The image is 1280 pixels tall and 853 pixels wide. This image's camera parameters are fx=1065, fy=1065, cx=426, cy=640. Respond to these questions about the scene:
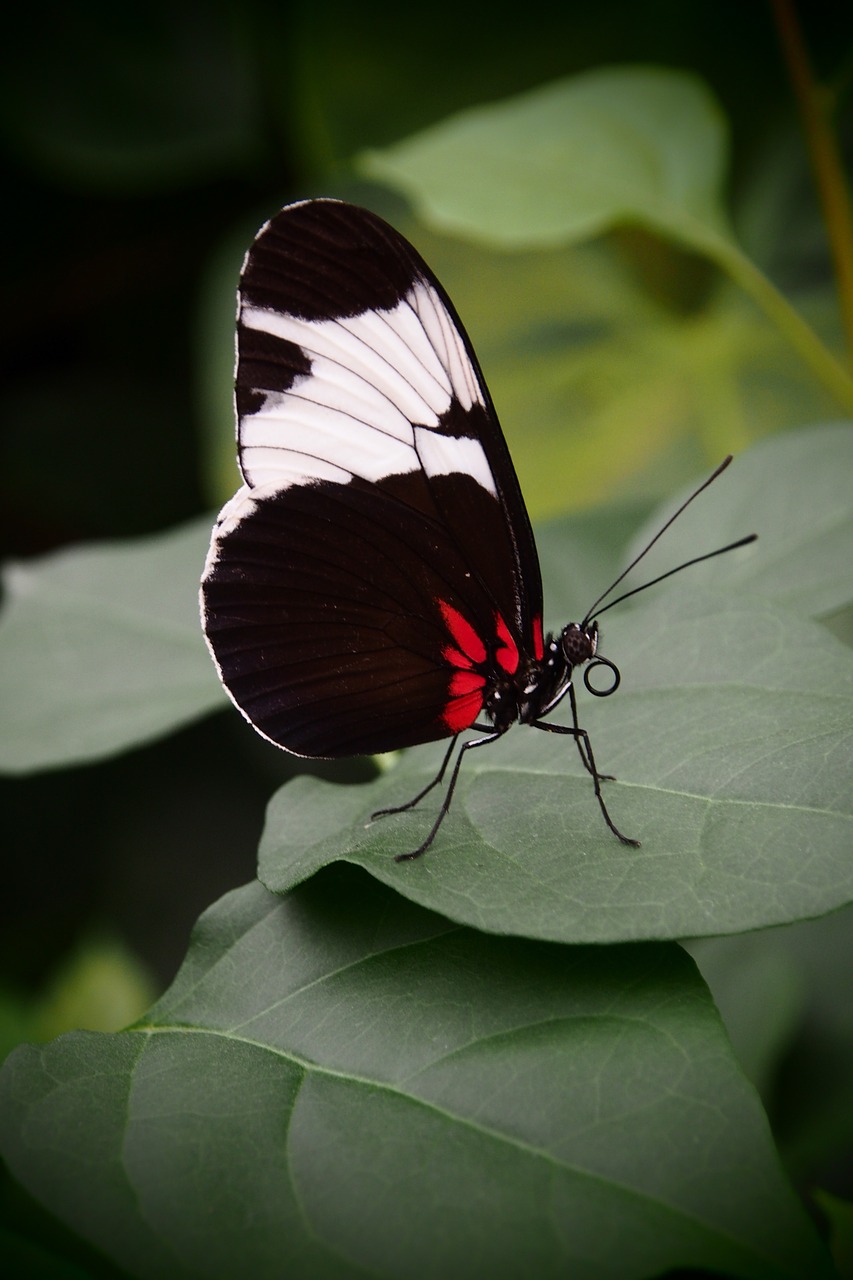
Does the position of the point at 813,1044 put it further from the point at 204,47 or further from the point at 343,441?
the point at 204,47

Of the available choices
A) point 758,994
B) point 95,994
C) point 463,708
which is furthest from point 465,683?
point 95,994

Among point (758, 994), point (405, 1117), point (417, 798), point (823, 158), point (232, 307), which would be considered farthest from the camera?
point (232, 307)

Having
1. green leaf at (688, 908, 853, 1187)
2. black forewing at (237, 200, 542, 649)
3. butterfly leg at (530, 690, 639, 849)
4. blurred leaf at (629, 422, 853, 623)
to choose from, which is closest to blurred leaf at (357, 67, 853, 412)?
blurred leaf at (629, 422, 853, 623)

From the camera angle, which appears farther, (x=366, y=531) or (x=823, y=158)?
(x=823, y=158)

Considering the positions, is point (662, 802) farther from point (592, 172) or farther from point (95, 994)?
point (95, 994)

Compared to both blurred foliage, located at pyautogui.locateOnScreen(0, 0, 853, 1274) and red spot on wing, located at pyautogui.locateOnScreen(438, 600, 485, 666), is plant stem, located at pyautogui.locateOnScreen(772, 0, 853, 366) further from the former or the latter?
red spot on wing, located at pyautogui.locateOnScreen(438, 600, 485, 666)

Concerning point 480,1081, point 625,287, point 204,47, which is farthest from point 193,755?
point 480,1081
